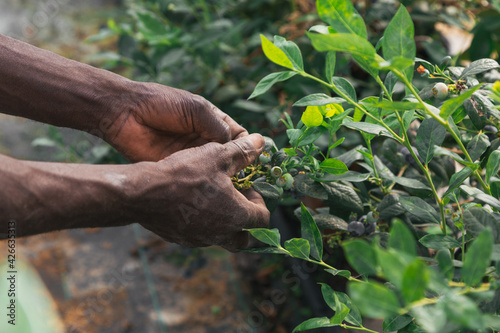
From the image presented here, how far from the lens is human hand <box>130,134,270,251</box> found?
793mm

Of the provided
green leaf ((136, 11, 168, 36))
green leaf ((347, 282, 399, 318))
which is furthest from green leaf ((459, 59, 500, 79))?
green leaf ((136, 11, 168, 36))

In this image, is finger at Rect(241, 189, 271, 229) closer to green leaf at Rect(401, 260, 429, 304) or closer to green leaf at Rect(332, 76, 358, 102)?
green leaf at Rect(332, 76, 358, 102)

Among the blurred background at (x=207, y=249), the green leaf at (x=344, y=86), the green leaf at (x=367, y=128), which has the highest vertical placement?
the green leaf at (x=344, y=86)

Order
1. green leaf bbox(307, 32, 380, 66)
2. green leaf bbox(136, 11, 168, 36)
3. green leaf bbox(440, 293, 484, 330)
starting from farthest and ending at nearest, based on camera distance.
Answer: green leaf bbox(136, 11, 168, 36) < green leaf bbox(307, 32, 380, 66) < green leaf bbox(440, 293, 484, 330)

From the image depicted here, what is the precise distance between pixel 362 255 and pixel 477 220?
0.32 metres

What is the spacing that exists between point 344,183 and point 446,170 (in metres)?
0.23

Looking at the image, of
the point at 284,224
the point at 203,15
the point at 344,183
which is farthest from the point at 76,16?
the point at 344,183

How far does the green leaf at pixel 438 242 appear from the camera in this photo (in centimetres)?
75

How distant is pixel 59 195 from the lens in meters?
0.72

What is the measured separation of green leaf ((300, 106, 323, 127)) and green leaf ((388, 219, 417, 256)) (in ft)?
1.21

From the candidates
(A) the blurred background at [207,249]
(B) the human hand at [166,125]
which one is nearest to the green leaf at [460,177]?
(B) the human hand at [166,125]

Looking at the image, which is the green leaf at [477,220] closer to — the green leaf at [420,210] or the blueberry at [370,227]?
the green leaf at [420,210]

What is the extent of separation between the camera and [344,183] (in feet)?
3.26

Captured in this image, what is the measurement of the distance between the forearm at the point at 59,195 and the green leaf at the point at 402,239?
0.44m
